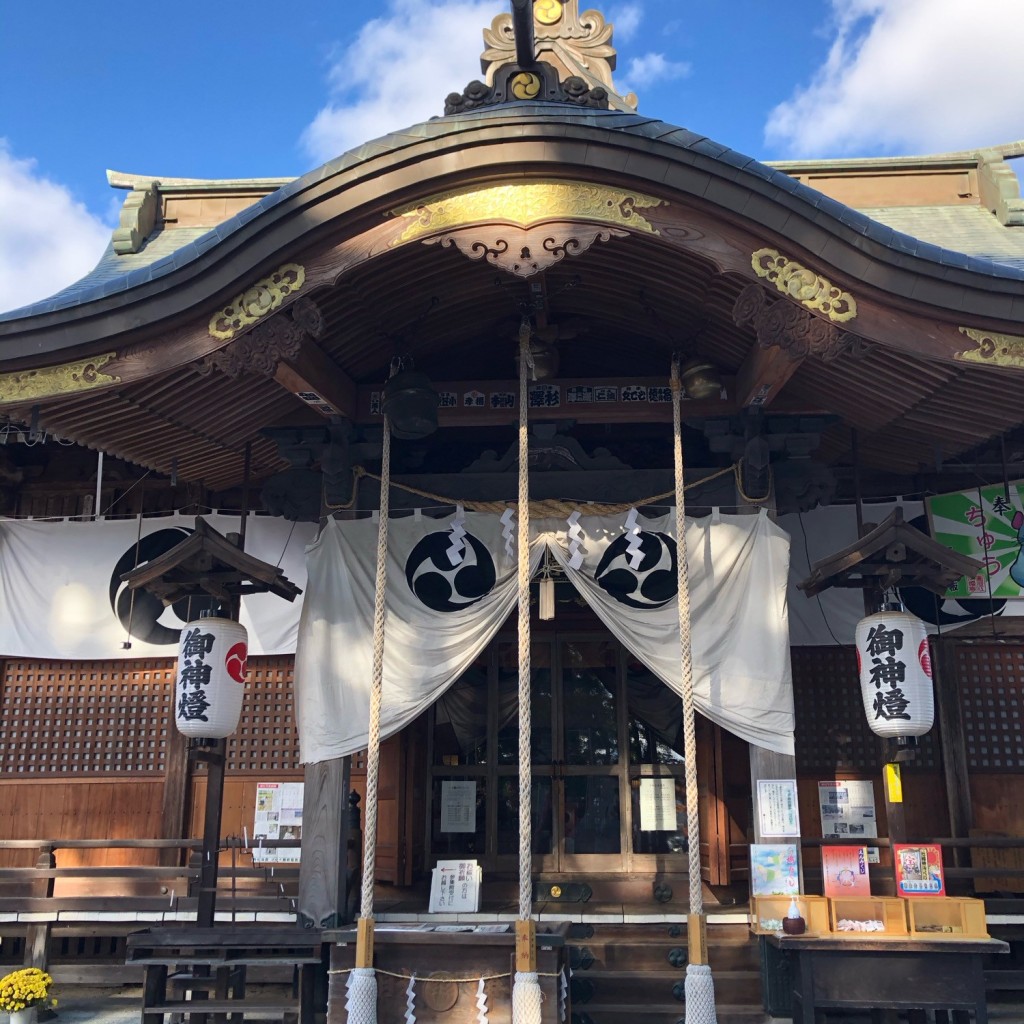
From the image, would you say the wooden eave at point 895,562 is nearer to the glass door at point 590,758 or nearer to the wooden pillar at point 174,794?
the glass door at point 590,758

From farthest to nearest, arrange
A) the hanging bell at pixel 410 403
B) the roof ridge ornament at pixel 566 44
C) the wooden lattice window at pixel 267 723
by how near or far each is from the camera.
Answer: the roof ridge ornament at pixel 566 44 → the wooden lattice window at pixel 267 723 → the hanging bell at pixel 410 403

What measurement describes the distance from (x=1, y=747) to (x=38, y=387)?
430 cm

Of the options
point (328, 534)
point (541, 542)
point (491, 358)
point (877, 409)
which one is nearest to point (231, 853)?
point (328, 534)

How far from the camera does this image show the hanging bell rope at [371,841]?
6.29 metres

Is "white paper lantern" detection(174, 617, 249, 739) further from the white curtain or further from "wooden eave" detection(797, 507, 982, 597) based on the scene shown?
"wooden eave" detection(797, 507, 982, 597)

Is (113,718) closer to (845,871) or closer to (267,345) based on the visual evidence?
(267,345)

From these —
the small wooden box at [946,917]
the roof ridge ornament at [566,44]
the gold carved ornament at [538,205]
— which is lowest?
the small wooden box at [946,917]

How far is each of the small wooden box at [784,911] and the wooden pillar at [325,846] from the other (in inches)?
116

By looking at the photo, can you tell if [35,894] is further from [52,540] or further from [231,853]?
[52,540]

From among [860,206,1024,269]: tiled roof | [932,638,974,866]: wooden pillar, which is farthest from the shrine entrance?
[860,206,1024,269]: tiled roof

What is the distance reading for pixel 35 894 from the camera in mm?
8594

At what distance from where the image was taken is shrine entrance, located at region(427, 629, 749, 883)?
907cm

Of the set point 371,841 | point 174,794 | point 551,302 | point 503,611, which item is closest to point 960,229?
point 551,302

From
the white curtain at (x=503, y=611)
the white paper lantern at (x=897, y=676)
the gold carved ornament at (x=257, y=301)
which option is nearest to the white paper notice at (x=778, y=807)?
the white curtain at (x=503, y=611)
